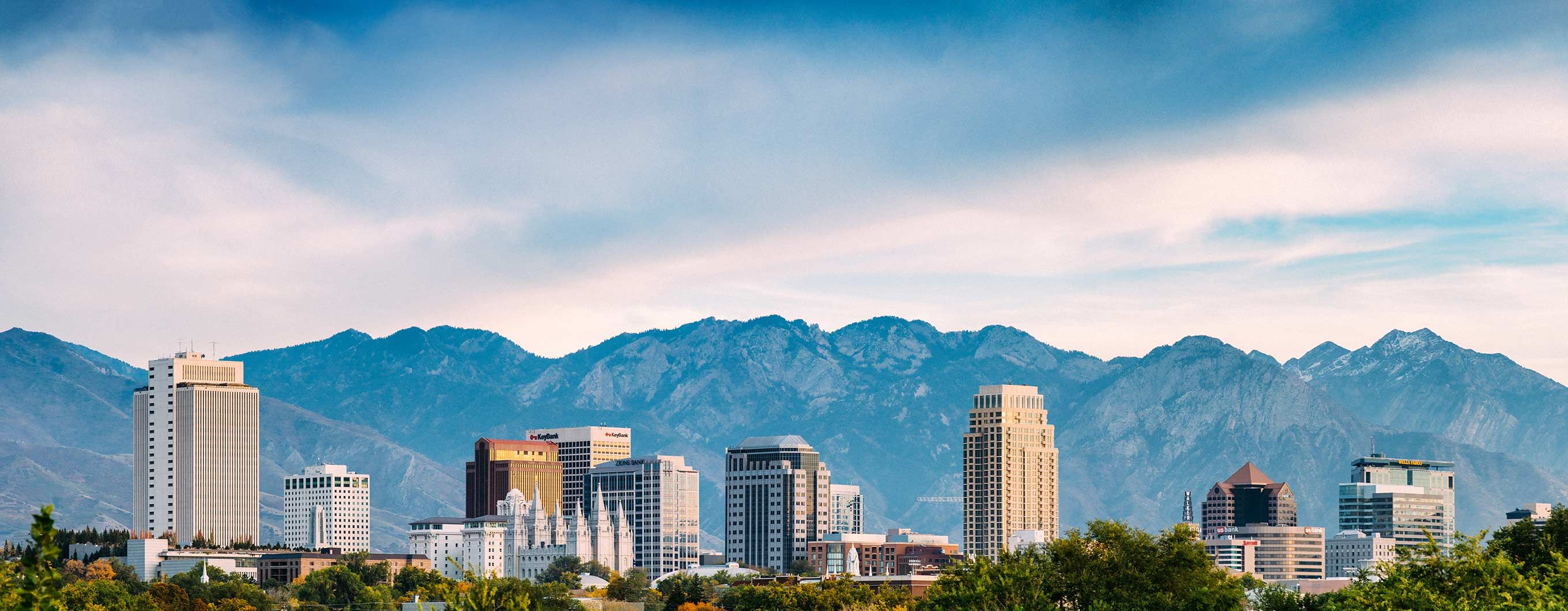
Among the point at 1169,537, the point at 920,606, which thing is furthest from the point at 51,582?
the point at 920,606

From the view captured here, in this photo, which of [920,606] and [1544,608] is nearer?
[1544,608]

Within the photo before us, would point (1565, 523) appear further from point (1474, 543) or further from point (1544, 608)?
point (1544, 608)

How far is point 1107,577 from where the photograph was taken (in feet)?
512

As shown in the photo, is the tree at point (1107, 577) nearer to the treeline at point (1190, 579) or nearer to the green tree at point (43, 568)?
the treeline at point (1190, 579)

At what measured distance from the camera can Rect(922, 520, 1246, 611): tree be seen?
148125 millimetres

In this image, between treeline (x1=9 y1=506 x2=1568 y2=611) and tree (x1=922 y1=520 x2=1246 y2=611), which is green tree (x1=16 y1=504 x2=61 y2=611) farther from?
tree (x1=922 y1=520 x2=1246 y2=611)

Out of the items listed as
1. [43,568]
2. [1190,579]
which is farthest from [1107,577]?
[43,568]

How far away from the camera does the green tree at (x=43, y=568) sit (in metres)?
63.5

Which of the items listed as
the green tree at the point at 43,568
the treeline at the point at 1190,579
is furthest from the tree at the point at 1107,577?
the green tree at the point at 43,568

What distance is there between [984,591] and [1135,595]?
63.4 ft

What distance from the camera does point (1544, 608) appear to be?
341 feet

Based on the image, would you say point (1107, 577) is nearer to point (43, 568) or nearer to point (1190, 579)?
point (1190, 579)

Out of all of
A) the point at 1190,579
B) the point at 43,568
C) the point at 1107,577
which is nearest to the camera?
the point at 43,568

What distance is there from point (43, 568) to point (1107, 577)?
100392mm
